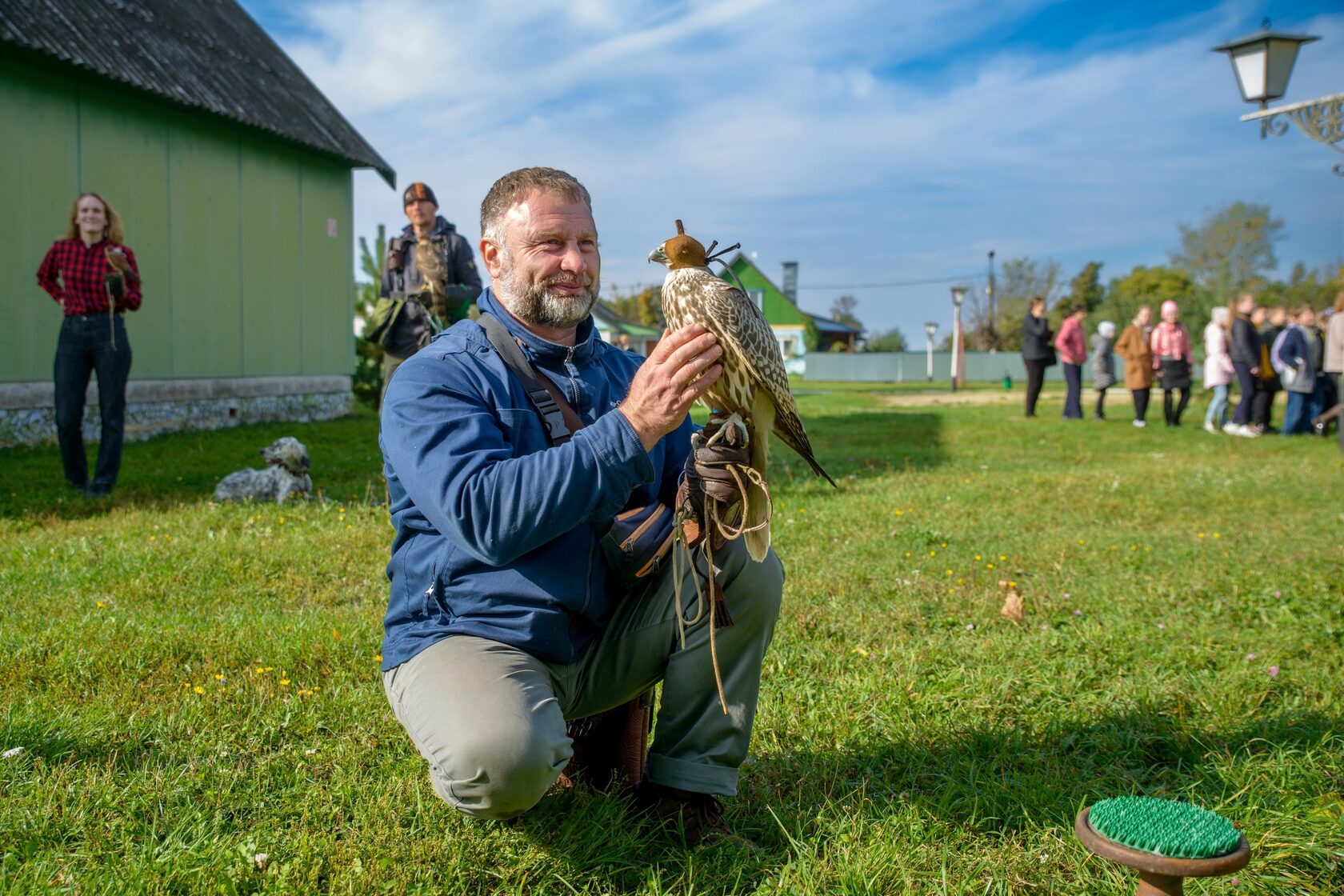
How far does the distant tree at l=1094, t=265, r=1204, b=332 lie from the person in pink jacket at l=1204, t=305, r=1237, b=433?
35.4 metres

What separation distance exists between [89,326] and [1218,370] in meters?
14.5

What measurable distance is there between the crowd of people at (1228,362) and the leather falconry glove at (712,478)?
13045mm

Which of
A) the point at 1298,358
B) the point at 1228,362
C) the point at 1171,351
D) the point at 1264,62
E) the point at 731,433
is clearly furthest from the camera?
the point at 1171,351

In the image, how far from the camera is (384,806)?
109 inches

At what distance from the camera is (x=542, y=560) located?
2.59 meters

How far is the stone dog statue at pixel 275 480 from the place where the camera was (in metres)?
7.16

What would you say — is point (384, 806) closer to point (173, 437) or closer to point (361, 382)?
point (173, 437)

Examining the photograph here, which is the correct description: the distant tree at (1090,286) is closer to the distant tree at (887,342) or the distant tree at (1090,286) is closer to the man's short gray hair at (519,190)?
the distant tree at (887,342)

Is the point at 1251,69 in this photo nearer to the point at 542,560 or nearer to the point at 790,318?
the point at 542,560

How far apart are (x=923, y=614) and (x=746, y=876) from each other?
7.96 feet

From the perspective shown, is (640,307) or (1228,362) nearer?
(1228,362)

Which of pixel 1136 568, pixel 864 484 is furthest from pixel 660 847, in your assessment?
pixel 864 484

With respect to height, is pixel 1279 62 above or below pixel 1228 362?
above

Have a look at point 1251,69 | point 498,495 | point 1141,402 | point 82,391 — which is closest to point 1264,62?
point 1251,69
